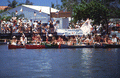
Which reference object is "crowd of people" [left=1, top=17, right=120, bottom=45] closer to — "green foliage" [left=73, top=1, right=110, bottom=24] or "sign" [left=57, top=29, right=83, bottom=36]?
"sign" [left=57, top=29, right=83, bottom=36]

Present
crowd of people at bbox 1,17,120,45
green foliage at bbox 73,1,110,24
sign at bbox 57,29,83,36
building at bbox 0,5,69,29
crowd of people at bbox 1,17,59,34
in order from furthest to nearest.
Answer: building at bbox 0,5,69,29, crowd of people at bbox 1,17,59,34, sign at bbox 57,29,83,36, green foliage at bbox 73,1,110,24, crowd of people at bbox 1,17,120,45

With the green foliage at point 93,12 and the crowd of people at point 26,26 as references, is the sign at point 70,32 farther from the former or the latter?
the green foliage at point 93,12

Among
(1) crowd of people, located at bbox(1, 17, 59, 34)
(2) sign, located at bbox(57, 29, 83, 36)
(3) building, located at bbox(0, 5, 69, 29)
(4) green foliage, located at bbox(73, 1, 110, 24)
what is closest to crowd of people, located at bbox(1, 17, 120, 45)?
(1) crowd of people, located at bbox(1, 17, 59, 34)

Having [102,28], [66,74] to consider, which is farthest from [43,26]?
[66,74]

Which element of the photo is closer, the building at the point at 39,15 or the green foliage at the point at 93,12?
the green foliage at the point at 93,12

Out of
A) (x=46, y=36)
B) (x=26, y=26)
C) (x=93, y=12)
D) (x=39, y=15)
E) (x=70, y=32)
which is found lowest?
(x=46, y=36)

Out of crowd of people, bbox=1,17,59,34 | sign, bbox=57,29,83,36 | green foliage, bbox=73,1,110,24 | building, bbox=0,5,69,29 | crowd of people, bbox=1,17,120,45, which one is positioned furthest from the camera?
building, bbox=0,5,69,29

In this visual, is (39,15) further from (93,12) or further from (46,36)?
(93,12)

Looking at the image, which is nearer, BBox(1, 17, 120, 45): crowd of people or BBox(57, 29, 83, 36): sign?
BBox(1, 17, 120, 45): crowd of people

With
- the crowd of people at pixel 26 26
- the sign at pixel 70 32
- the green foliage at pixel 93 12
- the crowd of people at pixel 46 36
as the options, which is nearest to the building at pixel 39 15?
the crowd of people at pixel 46 36

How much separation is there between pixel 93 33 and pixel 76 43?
18.7 ft

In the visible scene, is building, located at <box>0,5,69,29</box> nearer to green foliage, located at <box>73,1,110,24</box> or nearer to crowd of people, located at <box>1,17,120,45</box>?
crowd of people, located at <box>1,17,120,45</box>

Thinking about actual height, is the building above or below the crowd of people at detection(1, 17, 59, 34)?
above

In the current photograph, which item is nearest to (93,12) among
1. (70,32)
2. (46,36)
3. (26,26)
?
(70,32)
